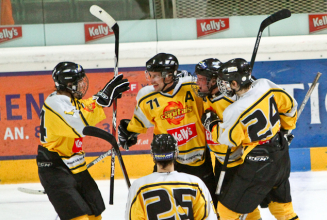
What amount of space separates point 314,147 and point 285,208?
244 centimetres

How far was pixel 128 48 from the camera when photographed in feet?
16.0

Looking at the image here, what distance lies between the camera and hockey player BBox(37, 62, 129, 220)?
8.52 ft

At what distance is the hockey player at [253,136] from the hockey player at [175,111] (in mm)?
180

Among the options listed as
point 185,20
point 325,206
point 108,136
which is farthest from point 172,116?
point 185,20

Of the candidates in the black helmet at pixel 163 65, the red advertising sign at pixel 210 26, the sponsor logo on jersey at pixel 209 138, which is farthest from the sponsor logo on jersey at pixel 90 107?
the red advertising sign at pixel 210 26

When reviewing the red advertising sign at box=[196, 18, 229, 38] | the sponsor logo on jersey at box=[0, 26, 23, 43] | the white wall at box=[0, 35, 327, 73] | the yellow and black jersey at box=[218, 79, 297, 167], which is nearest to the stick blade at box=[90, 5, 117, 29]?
the yellow and black jersey at box=[218, 79, 297, 167]

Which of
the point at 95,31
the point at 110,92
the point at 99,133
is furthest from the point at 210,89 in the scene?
the point at 95,31

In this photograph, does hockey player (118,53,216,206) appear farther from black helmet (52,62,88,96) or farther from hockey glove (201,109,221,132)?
black helmet (52,62,88,96)

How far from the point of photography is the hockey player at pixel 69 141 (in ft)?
8.52

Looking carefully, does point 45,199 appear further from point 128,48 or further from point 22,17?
point 22,17

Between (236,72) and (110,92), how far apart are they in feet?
2.77

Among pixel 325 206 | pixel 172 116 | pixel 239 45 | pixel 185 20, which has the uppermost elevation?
pixel 185 20

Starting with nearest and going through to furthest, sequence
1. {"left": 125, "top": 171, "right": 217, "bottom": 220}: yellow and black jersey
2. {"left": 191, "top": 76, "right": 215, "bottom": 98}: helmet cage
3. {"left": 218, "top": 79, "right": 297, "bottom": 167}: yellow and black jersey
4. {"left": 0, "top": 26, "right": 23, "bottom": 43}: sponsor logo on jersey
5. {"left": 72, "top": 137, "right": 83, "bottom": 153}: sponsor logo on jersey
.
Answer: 1. {"left": 125, "top": 171, "right": 217, "bottom": 220}: yellow and black jersey
2. {"left": 218, "top": 79, "right": 297, "bottom": 167}: yellow and black jersey
3. {"left": 191, "top": 76, "right": 215, "bottom": 98}: helmet cage
4. {"left": 72, "top": 137, "right": 83, "bottom": 153}: sponsor logo on jersey
5. {"left": 0, "top": 26, "right": 23, "bottom": 43}: sponsor logo on jersey

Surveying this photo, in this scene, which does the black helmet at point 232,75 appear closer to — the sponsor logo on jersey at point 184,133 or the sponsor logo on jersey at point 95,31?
the sponsor logo on jersey at point 184,133
